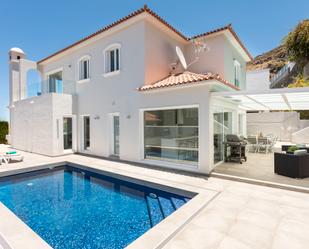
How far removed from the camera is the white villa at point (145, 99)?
13.4 m

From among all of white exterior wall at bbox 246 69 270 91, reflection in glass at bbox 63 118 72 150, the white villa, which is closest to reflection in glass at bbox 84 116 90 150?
the white villa

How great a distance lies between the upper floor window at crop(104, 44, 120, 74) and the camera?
18.0m

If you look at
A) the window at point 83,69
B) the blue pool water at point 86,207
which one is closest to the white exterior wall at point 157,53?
the window at point 83,69

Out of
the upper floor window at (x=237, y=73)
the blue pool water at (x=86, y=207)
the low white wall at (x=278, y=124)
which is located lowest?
the blue pool water at (x=86, y=207)

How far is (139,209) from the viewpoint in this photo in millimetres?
9219

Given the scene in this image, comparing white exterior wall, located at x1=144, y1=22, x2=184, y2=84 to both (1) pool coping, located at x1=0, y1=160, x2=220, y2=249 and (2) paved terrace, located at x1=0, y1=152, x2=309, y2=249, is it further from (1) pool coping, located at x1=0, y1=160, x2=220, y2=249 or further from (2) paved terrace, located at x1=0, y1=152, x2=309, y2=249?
(2) paved terrace, located at x1=0, y1=152, x2=309, y2=249

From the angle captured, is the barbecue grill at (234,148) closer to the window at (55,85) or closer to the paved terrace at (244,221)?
the paved terrace at (244,221)

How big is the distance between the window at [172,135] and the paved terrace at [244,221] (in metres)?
3.54

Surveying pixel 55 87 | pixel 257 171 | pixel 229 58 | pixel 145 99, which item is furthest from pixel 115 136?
pixel 229 58

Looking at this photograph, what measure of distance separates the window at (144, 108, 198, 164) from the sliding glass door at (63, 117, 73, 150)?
438 inches

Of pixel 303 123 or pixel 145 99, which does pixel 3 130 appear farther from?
pixel 303 123

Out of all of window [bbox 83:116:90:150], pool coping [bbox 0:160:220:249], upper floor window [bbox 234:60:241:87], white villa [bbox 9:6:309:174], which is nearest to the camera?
pool coping [bbox 0:160:220:249]

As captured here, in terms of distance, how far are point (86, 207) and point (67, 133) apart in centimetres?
1488

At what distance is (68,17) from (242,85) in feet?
76.1
